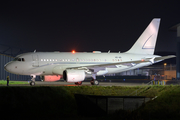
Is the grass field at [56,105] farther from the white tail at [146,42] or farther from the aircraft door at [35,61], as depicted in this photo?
the white tail at [146,42]

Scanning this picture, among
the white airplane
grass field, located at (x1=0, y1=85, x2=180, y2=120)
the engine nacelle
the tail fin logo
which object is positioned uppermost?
the tail fin logo

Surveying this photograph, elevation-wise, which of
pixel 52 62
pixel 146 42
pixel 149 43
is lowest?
pixel 52 62

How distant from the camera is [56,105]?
18750mm

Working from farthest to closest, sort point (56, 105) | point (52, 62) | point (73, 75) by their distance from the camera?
point (52, 62)
point (73, 75)
point (56, 105)

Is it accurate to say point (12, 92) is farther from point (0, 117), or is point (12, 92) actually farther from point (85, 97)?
point (85, 97)

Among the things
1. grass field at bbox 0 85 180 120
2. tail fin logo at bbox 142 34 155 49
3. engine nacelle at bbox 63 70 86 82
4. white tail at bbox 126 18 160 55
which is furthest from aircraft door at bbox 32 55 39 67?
tail fin logo at bbox 142 34 155 49

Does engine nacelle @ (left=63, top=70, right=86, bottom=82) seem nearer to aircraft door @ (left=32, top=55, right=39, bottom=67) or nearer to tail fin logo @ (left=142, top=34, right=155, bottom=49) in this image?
aircraft door @ (left=32, top=55, right=39, bottom=67)

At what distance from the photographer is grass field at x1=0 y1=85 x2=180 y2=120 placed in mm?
16109

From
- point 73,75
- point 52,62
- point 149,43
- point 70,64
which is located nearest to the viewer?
point 73,75

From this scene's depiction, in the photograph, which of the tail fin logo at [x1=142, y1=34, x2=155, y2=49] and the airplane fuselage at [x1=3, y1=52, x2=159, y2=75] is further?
the tail fin logo at [x1=142, y1=34, x2=155, y2=49]

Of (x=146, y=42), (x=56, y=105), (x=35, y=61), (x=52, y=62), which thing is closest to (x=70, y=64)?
(x=52, y=62)

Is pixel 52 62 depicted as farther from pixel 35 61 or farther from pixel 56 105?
pixel 56 105

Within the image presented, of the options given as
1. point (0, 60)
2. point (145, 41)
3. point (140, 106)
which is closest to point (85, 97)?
point (140, 106)

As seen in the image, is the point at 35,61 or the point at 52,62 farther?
the point at 52,62
